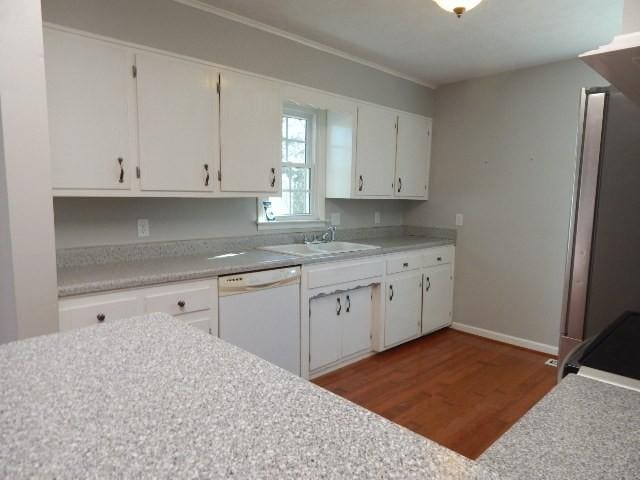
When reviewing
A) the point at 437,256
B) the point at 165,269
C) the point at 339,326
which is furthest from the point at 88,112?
the point at 437,256

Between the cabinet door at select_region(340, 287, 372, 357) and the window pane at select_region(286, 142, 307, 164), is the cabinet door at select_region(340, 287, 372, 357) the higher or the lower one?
the lower one

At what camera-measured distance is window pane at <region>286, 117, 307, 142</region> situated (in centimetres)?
340

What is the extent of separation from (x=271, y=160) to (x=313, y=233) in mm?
922

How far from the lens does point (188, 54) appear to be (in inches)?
97.3

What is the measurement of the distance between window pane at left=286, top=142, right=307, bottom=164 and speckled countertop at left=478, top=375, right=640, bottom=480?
287 cm

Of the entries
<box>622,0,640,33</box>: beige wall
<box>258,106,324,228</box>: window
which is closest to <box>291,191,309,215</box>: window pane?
<box>258,106,324,228</box>: window

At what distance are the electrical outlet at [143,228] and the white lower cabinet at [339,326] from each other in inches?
45.6

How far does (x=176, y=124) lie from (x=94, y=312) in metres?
1.11

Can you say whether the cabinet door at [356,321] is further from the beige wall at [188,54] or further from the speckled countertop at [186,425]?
the speckled countertop at [186,425]

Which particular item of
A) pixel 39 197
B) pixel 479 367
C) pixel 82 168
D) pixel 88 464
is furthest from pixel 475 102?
pixel 88 464

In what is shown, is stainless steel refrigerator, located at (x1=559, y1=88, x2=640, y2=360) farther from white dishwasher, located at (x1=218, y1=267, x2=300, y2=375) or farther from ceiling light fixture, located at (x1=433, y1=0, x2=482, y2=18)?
white dishwasher, located at (x1=218, y1=267, x2=300, y2=375)

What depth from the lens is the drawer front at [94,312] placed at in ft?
5.81

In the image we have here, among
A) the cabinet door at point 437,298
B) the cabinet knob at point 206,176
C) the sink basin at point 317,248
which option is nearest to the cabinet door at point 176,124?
the cabinet knob at point 206,176

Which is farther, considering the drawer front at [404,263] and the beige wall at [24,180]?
the drawer front at [404,263]
